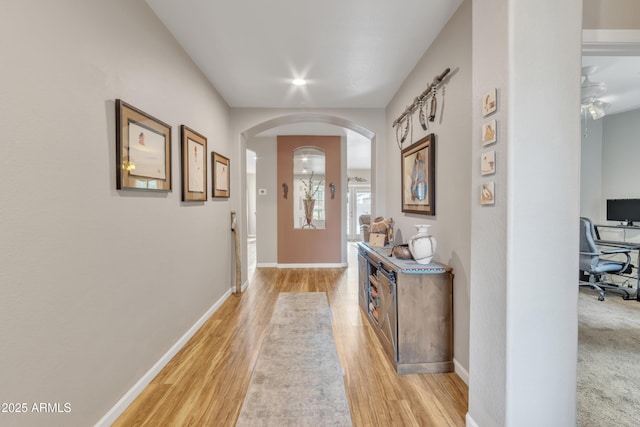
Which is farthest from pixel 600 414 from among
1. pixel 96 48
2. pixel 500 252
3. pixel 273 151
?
pixel 273 151

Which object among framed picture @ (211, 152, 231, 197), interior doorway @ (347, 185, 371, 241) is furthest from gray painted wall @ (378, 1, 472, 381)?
interior doorway @ (347, 185, 371, 241)

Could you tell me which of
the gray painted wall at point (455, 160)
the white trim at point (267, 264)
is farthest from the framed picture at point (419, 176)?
the white trim at point (267, 264)

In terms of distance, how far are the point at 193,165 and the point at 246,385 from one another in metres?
1.96

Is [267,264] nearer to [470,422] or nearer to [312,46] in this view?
[312,46]

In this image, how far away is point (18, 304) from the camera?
111cm

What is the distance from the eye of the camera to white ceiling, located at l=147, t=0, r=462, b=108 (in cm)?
204

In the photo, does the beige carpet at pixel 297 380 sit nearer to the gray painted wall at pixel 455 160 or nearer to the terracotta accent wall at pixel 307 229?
the gray painted wall at pixel 455 160

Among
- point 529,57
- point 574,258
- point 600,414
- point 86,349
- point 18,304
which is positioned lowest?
point 600,414

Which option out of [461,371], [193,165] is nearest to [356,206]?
[193,165]

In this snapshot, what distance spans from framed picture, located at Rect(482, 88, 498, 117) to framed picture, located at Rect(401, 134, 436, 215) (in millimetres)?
962

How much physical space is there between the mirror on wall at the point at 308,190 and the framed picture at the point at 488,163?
4342mm

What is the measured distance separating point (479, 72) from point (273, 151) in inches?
184

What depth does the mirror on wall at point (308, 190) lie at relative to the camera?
5762 millimetres

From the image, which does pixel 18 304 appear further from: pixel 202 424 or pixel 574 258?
pixel 574 258
